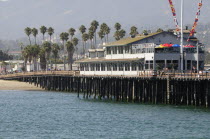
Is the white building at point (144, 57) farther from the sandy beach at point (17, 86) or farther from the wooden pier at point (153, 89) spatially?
the sandy beach at point (17, 86)

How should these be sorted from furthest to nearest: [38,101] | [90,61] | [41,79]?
[41,79], [90,61], [38,101]

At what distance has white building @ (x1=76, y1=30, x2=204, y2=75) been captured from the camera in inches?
3039

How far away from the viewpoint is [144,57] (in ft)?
259

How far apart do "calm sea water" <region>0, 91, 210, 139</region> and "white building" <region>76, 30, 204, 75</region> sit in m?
8.21

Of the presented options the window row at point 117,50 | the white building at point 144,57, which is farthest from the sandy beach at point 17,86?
the window row at point 117,50

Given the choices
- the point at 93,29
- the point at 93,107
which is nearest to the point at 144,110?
the point at 93,107

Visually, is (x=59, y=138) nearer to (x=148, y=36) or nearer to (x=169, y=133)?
(x=169, y=133)

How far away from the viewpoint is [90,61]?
91.4 metres

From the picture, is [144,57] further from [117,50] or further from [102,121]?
[102,121]

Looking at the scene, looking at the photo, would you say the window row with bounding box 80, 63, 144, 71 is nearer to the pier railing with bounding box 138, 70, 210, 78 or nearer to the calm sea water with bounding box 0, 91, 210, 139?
the pier railing with bounding box 138, 70, 210, 78

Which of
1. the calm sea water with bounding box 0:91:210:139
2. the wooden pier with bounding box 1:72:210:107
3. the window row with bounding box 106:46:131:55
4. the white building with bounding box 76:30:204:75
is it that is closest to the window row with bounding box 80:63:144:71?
the white building with bounding box 76:30:204:75

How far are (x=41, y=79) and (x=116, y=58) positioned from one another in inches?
1161

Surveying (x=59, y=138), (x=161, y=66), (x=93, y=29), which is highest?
(x=93, y=29)

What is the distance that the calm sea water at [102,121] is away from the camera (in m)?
48.9
